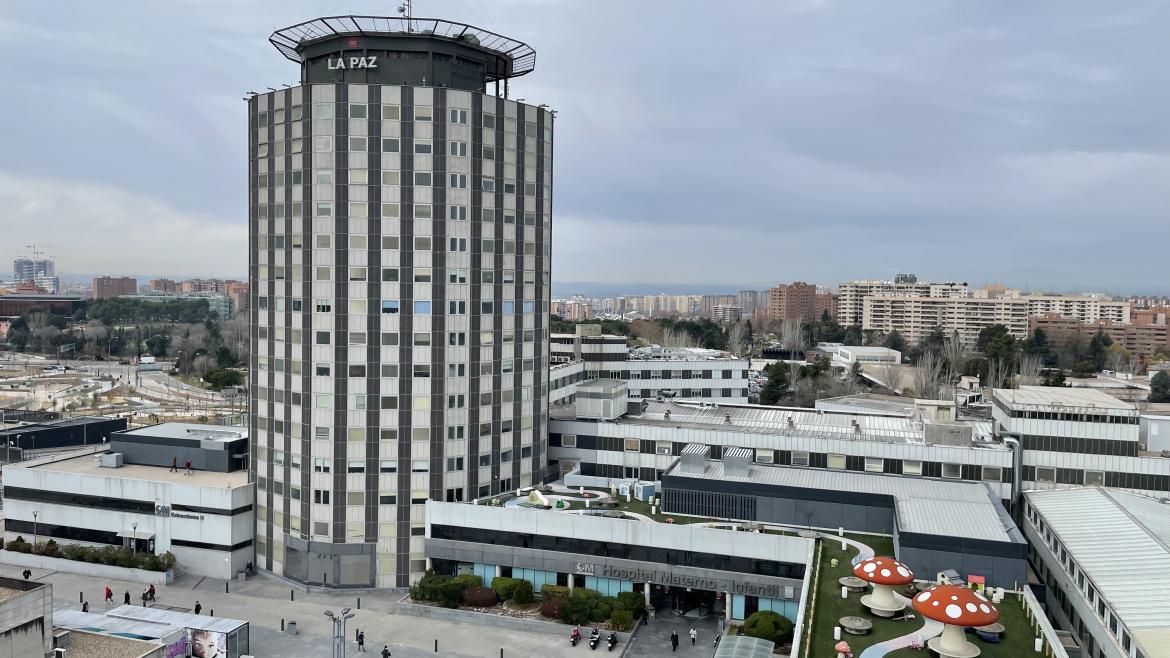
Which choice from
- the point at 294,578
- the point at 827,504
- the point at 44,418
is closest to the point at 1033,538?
the point at 827,504

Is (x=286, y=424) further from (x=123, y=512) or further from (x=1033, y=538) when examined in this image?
(x=1033, y=538)

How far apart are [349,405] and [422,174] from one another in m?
18.6

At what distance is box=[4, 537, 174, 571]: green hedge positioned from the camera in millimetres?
65938

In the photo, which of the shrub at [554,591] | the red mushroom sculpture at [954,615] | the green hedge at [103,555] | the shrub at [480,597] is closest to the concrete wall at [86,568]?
the green hedge at [103,555]

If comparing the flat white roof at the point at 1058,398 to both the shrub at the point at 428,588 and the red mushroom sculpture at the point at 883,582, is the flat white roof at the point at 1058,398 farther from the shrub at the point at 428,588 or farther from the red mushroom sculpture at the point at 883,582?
the shrub at the point at 428,588

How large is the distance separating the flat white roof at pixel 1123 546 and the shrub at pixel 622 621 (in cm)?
2710

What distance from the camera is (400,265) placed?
208ft

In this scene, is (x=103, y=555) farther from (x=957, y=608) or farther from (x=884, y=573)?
(x=957, y=608)

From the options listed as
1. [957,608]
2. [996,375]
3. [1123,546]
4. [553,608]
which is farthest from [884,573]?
[996,375]

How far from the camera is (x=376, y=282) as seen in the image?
208 ft

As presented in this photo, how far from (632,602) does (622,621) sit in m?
2.15

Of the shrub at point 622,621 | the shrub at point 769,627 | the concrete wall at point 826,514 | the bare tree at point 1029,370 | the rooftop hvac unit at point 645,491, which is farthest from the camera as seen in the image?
the bare tree at point 1029,370

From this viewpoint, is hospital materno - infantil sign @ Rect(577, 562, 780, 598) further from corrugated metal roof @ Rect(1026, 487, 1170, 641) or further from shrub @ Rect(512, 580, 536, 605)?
corrugated metal roof @ Rect(1026, 487, 1170, 641)

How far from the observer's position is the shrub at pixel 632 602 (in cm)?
5694
